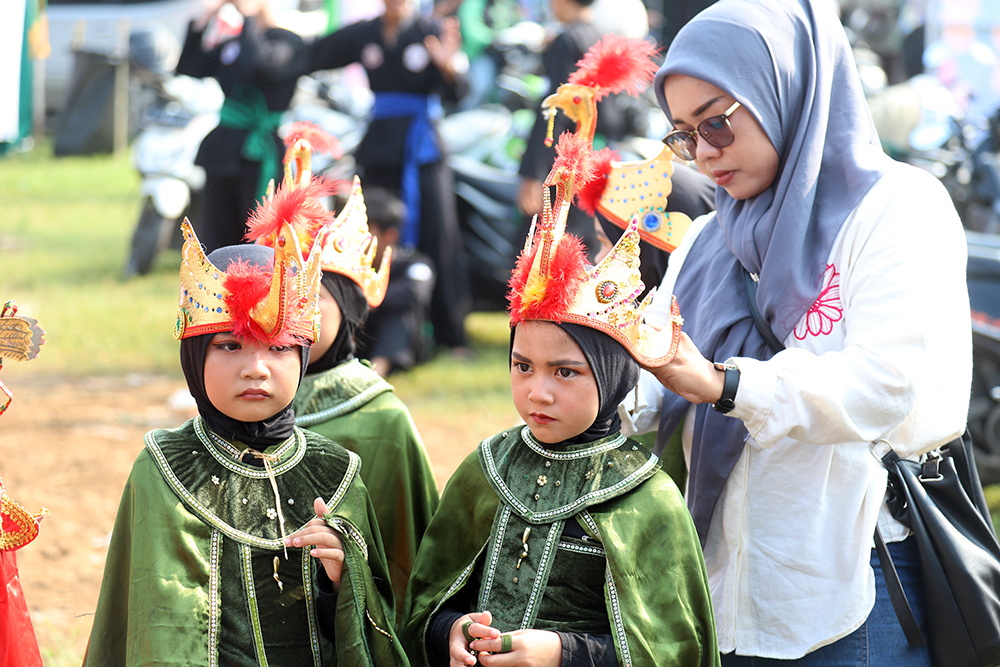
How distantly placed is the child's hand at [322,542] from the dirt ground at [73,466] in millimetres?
1607

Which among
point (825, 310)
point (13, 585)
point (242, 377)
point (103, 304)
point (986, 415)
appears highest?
point (825, 310)

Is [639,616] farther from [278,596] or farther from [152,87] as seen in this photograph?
[152,87]

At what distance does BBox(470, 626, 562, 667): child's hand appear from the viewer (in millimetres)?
2078

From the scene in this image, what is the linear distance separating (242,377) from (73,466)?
362 centimetres

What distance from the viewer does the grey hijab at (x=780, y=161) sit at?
7.66 ft

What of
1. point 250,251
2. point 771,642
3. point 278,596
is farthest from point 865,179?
point 278,596

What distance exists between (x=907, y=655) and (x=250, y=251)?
1711 mm

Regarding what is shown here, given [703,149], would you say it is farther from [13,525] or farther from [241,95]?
[241,95]

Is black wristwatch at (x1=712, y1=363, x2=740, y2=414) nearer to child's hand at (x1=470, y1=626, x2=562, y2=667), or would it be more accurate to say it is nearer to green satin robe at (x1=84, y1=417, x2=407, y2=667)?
child's hand at (x1=470, y1=626, x2=562, y2=667)

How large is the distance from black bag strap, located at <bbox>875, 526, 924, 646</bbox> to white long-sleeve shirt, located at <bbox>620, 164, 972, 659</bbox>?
0.05 m

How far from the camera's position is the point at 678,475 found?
8.86ft

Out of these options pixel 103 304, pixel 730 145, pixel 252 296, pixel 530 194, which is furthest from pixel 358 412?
pixel 103 304

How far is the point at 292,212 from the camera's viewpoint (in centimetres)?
232

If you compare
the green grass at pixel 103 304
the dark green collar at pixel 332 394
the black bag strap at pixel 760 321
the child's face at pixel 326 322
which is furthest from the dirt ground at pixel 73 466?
the black bag strap at pixel 760 321
